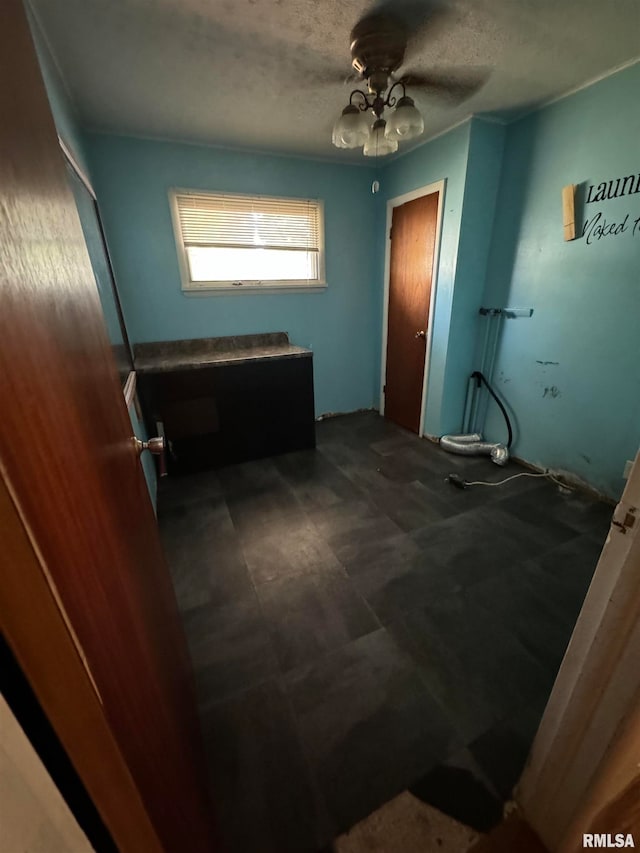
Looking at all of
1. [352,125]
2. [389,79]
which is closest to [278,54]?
[352,125]

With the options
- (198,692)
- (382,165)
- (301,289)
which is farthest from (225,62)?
(198,692)

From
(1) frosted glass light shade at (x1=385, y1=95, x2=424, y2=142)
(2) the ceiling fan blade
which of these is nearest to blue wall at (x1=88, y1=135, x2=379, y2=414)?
(2) the ceiling fan blade

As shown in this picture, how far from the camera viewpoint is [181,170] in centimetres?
267

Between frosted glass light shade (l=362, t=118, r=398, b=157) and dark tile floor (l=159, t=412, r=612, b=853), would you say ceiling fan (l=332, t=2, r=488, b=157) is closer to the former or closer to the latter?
frosted glass light shade (l=362, t=118, r=398, b=157)

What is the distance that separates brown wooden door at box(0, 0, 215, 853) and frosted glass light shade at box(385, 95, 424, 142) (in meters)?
1.83

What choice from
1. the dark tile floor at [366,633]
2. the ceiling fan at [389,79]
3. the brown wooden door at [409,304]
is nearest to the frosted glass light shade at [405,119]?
the ceiling fan at [389,79]

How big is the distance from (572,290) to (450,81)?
1500mm

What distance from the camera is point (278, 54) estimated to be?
5.43 ft

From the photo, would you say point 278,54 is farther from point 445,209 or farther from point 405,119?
point 445,209

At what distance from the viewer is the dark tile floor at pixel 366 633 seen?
3.42ft

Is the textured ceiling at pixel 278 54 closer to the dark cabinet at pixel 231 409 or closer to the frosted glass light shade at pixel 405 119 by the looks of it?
the frosted glass light shade at pixel 405 119

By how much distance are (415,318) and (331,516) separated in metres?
2.11

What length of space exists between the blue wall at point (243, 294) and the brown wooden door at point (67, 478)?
8.31 ft

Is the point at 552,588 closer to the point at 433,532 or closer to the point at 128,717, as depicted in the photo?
the point at 433,532
